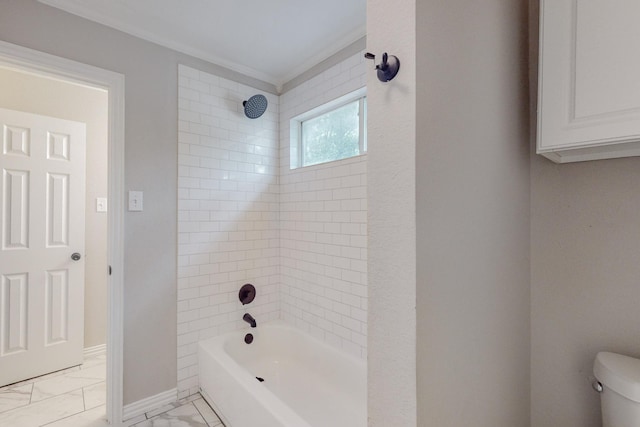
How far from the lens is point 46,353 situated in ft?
7.49

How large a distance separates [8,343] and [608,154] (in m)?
3.67

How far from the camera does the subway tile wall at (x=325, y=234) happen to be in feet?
6.42

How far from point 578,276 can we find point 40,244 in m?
3.38

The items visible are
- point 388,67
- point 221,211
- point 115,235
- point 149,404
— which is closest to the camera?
point 388,67

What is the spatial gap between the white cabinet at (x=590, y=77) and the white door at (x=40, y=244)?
318 centimetres

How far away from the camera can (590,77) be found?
859mm

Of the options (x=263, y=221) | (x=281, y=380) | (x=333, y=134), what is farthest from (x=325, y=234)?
(x=281, y=380)

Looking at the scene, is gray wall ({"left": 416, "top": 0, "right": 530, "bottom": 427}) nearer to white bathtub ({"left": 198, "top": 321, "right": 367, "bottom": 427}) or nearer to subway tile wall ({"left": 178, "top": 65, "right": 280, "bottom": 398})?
white bathtub ({"left": 198, "top": 321, "right": 367, "bottom": 427})

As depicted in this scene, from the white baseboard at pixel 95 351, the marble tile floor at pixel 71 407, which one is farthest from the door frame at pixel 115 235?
the white baseboard at pixel 95 351

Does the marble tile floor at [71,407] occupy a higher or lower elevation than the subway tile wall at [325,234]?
lower

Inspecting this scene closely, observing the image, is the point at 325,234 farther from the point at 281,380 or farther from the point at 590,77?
the point at 590,77

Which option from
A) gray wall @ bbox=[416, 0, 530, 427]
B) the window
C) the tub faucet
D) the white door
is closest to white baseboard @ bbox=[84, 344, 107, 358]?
the white door

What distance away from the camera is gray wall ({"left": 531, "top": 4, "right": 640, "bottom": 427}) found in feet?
3.25

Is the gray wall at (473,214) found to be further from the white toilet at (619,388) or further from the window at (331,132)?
the window at (331,132)
